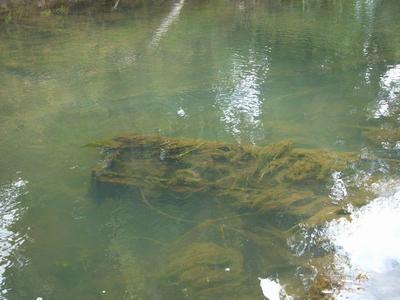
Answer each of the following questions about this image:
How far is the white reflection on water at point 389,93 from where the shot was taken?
7.27 metres

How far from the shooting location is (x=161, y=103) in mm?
8141

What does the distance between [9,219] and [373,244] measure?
11.7ft

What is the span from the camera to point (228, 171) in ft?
18.1

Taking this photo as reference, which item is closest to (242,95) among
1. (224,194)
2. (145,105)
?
(145,105)

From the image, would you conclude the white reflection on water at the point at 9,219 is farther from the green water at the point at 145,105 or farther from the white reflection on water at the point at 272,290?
the white reflection on water at the point at 272,290

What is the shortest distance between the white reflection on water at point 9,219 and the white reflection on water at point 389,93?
16.3 feet

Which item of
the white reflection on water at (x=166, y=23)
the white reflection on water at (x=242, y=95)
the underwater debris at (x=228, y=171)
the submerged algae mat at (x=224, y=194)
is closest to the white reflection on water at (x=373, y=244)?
→ the submerged algae mat at (x=224, y=194)

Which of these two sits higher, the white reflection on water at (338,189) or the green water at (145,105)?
the white reflection on water at (338,189)

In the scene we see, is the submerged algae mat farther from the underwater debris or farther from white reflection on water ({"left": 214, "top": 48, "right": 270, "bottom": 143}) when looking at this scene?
white reflection on water ({"left": 214, "top": 48, "right": 270, "bottom": 143})

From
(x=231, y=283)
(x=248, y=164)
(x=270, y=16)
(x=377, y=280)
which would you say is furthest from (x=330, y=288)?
(x=270, y=16)

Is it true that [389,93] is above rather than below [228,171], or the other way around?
below

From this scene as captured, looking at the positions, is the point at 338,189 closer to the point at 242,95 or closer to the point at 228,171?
the point at 228,171

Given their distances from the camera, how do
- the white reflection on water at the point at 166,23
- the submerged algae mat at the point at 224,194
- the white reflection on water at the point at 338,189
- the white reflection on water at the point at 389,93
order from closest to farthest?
1. the submerged algae mat at the point at 224,194
2. the white reflection on water at the point at 338,189
3. the white reflection on water at the point at 389,93
4. the white reflection on water at the point at 166,23

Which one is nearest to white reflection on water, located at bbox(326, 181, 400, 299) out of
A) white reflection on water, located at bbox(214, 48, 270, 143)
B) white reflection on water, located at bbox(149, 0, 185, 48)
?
white reflection on water, located at bbox(214, 48, 270, 143)
